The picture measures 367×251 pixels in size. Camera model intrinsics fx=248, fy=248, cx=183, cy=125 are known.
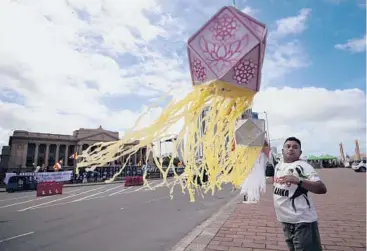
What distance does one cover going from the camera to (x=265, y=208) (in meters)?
7.18

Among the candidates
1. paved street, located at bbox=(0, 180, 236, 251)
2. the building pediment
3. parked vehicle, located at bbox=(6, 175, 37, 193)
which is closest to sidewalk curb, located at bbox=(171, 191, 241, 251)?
paved street, located at bbox=(0, 180, 236, 251)

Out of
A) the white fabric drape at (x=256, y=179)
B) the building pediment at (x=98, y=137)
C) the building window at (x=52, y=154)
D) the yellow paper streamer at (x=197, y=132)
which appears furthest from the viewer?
the building window at (x=52, y=154)

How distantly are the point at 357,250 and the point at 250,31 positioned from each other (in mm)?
3808

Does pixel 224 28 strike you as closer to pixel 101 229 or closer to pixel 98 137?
pixel 101 229

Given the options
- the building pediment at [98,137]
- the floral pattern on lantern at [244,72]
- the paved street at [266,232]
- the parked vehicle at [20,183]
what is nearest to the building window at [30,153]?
the building pediment at [98,137]

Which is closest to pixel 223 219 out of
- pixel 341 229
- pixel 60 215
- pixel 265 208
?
pixel 265 208

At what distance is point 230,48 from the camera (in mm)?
1464

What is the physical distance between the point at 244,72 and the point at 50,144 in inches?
2922

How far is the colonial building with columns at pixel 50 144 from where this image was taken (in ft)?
196

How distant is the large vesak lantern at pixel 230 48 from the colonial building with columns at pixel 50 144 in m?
60.1

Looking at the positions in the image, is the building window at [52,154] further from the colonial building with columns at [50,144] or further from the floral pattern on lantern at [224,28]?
the floral pattern on lantern at [224,28]

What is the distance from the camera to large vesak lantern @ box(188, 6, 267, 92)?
143 centimetres

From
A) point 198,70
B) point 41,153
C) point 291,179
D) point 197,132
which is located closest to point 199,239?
point 291,179

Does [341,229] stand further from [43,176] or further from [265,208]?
[43,176]
